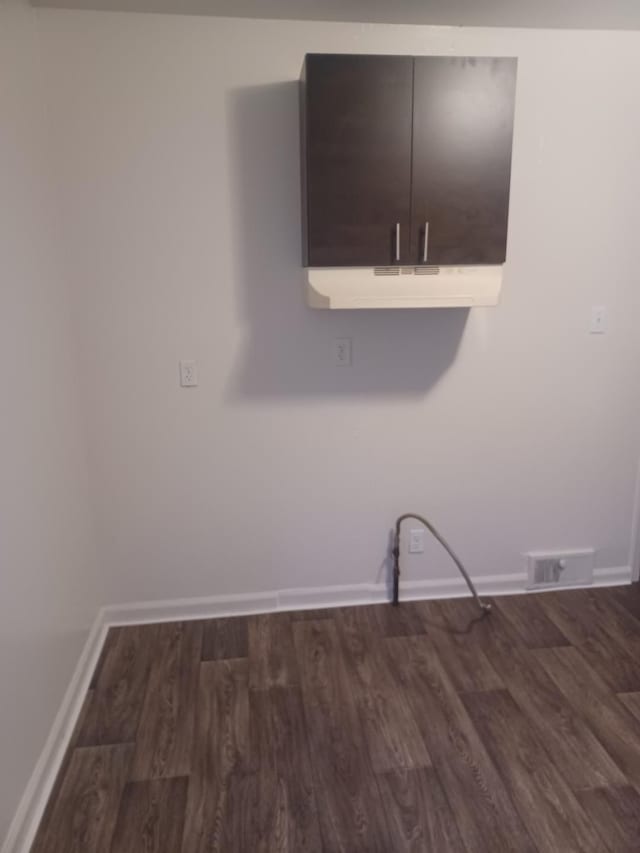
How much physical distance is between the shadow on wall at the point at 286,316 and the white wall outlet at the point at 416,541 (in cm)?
64

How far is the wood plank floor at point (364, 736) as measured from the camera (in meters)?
1.67

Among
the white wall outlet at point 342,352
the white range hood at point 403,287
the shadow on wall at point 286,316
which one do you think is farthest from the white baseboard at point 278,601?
the white range hood at point 403,287

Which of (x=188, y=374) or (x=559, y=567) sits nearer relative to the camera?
(x=188, y=374)

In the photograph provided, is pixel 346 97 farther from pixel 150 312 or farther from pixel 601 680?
pixel 601 680

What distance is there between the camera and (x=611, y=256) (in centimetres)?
251

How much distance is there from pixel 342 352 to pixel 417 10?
49.5 inches

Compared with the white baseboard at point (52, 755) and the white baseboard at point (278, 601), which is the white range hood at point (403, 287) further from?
the white baseboard at point (52, 755)

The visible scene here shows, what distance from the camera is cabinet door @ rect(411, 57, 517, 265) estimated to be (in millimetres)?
2018

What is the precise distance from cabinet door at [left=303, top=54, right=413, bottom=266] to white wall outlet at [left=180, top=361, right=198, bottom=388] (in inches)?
26.4

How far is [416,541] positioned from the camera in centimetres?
271

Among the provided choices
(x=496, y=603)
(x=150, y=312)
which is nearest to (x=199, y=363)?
(x=150, y=312)

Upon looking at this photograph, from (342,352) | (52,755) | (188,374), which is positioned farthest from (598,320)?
(52,755)

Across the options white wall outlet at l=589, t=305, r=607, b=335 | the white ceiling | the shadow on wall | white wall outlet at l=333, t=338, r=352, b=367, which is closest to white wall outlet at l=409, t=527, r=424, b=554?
the shadow on wall

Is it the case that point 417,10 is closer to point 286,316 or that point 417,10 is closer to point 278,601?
point 286,316
